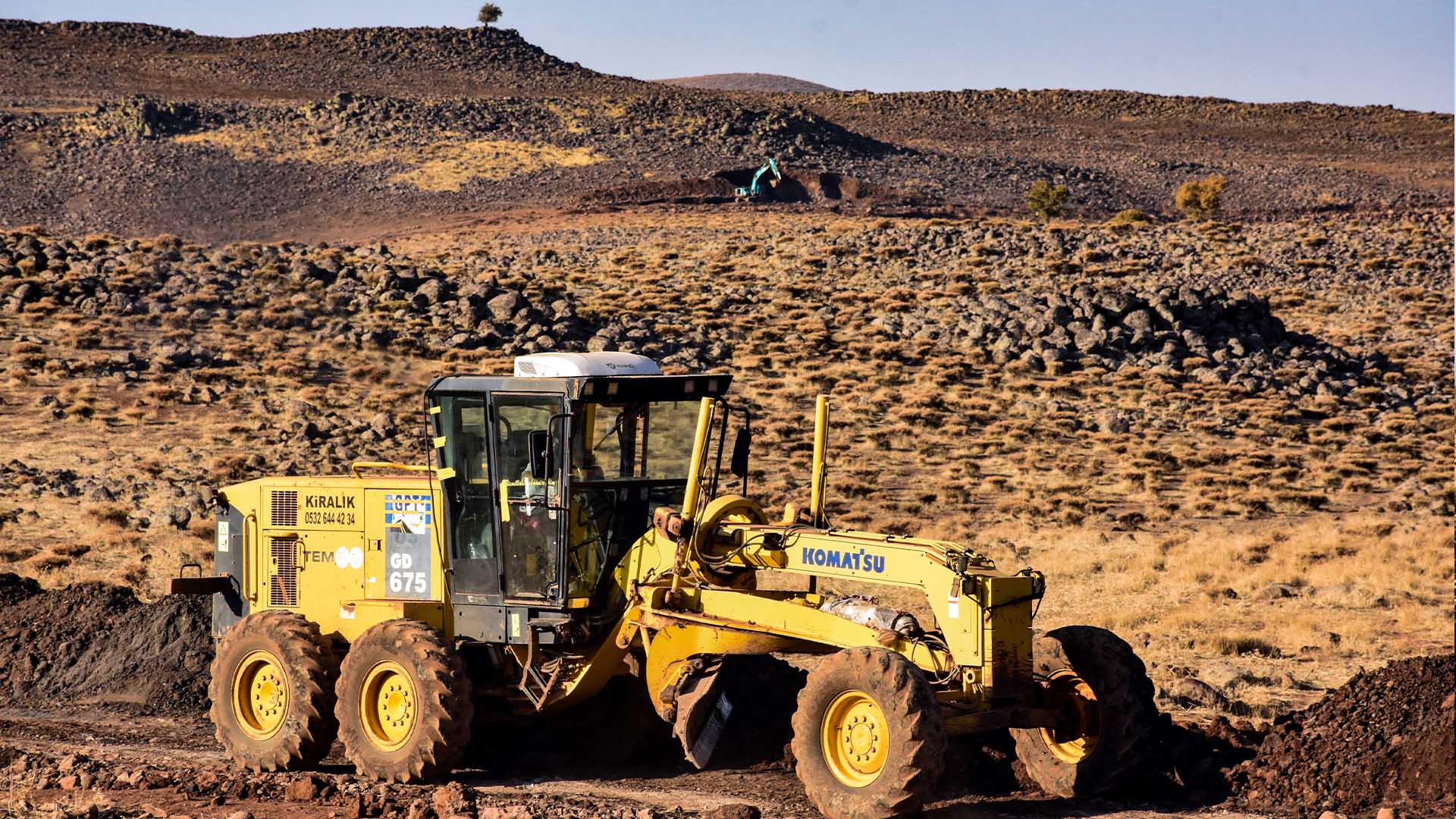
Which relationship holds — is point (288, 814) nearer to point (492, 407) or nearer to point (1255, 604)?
point (492, 407)

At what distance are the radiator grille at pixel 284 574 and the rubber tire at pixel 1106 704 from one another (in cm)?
654

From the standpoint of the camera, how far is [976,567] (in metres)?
10.8

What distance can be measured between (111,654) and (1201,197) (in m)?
75.4

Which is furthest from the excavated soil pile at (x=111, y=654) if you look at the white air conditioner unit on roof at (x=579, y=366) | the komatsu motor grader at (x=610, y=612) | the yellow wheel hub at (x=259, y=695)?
the white air conditioner unit on roof at (x=579, y=366)

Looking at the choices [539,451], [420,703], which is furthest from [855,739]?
[420,703]

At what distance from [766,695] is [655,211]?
216 ft

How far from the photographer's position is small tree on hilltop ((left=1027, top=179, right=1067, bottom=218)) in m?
80.1

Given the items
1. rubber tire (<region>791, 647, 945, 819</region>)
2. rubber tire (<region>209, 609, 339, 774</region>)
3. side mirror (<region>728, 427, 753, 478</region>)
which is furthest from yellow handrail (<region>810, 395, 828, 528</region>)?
rubber tire (<region>209, 609, 339, 774</region>)

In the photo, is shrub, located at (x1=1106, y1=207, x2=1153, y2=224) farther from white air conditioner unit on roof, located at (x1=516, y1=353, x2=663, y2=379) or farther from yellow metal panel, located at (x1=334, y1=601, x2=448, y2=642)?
yellow metal panel, located at (x1=334, y1=601, x2=448, y2=642)

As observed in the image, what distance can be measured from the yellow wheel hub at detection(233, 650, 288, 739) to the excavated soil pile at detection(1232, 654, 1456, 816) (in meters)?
7.54

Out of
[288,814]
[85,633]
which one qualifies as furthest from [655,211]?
[288,814]

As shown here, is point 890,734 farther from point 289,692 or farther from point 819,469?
point 289,692

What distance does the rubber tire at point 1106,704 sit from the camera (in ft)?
36.3

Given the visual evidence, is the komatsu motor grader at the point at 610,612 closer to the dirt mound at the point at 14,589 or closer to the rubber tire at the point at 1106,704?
the rubber tire at the point at 1106,704
